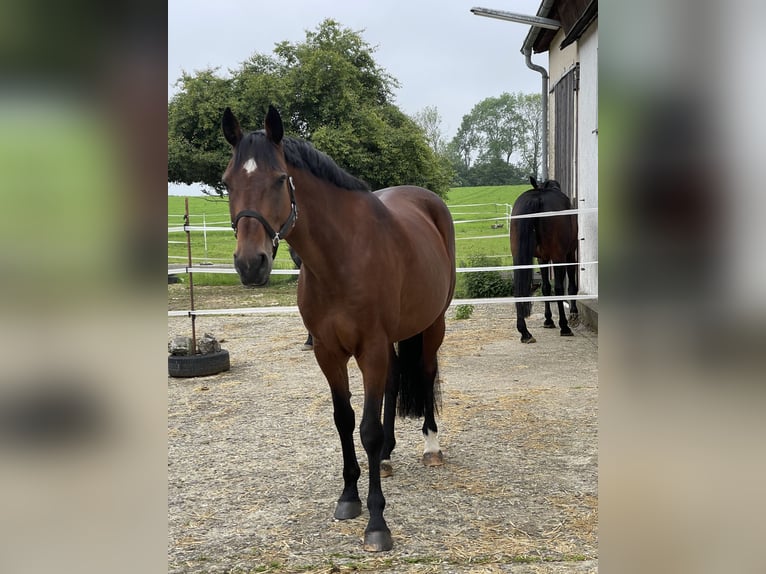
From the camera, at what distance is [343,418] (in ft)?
8.62

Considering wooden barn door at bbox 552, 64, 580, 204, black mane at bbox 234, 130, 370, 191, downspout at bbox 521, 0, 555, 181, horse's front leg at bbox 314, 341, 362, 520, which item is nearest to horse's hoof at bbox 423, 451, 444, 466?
horse's front leg at bbox 314, 341, 362, 520

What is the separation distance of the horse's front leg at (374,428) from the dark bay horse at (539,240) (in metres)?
4.11

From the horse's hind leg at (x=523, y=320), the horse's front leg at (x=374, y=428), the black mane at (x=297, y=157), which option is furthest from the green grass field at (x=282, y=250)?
the horse's front leg at (x=374, y=428)

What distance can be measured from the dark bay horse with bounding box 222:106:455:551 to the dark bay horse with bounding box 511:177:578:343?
354 centimetres

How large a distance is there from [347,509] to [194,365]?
120 inches

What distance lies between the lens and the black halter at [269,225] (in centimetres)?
195

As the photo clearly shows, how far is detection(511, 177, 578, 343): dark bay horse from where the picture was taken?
6.27 metres

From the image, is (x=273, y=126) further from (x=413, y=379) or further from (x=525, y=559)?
(x=525, y=559)

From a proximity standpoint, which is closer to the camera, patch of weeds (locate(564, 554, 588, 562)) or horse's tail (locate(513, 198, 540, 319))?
patch of weeds (locate(564, 554, 588, 562))

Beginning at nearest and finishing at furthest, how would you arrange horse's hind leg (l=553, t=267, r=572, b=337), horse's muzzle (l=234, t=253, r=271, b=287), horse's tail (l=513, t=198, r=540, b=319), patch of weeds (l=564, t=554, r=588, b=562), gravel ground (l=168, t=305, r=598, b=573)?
horse's muzzle (l=234, t=253, r=271, b=287)
patch of weeds (l=564, t=554, r=588, b=562)
gravel ground (l=168, t=305, r=598, b=573)
horse's tail (l=513, t=198, r=540, b=319)
horse's hind leg (l=553, t=267, r=572, b=337)

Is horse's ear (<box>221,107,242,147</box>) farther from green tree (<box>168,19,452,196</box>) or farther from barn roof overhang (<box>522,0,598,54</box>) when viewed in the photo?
green tree (<box>168,19,452,196</box>)

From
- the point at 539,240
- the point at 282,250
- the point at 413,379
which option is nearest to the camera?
the point at 413,379

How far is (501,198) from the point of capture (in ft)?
74.7

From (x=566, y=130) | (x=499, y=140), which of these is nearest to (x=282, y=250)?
(x=566, y=130)
